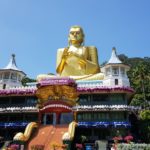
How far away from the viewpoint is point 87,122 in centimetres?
3145

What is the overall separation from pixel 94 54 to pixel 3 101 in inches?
→ 549

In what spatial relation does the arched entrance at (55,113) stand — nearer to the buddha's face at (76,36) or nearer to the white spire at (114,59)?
the white spire at (114,59)

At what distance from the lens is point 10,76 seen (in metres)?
39.3

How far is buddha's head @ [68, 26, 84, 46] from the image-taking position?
4231cm

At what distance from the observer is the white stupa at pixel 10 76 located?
128 ft

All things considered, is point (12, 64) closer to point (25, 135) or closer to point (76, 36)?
point (76, 36)

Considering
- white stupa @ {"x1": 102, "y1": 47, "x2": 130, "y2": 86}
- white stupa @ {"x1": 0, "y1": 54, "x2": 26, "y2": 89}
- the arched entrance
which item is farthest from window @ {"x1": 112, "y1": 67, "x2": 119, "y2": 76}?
white stupa @ {"x1": 0, "y1": 54, "x2": 26, "y2": 89}

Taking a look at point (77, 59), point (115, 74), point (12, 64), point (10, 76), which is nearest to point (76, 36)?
point (77, 59)

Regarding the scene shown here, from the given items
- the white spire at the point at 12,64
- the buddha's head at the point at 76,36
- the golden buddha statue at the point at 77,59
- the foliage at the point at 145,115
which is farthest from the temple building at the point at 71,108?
the buddha's head at the point at 76,36

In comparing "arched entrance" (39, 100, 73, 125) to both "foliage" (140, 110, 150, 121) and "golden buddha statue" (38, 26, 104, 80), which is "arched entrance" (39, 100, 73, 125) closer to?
"golden buddha statue" (38, 26, 104, 80)

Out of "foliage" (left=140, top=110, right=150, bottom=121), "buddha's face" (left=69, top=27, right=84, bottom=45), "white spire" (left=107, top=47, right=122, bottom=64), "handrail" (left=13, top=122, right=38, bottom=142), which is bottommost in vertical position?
"handrail" (left=13, top=122, right=38, bottom=142)

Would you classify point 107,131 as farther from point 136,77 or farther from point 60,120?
point 136,77

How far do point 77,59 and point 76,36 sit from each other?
405cm

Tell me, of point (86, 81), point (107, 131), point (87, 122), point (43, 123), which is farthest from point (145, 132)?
point (43, 123)
